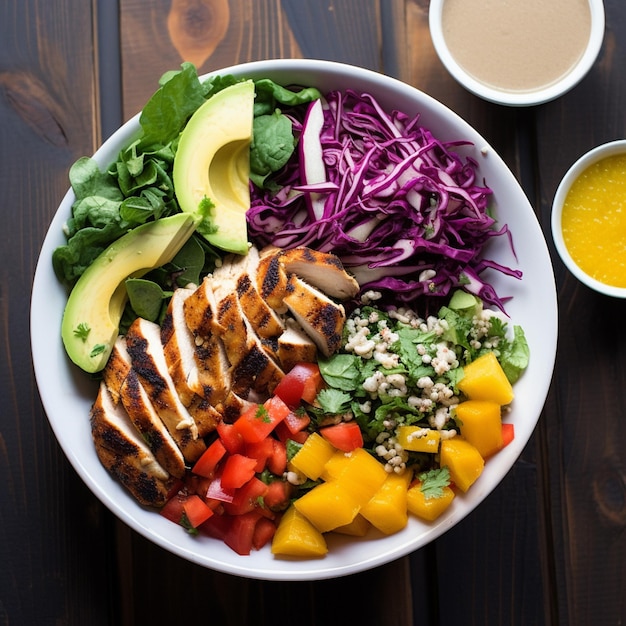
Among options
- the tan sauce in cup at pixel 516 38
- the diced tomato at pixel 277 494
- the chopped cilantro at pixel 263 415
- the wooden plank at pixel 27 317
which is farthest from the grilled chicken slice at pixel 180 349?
the tan sauce in cup at pixel 516 38

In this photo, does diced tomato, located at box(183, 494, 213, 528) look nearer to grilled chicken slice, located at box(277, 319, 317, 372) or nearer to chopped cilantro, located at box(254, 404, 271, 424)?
chopped cilantro, located at box(254, 404, 271, 424)

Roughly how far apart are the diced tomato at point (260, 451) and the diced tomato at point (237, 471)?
4cm

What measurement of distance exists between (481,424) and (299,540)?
76cm

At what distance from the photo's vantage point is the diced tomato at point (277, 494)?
9.07 ft

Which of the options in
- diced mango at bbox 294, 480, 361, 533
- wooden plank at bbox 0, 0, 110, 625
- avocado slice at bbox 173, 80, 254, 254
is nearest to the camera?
diced mango at bbox 294, 480, 361, 533

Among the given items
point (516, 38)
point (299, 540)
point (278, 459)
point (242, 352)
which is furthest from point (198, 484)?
point (516, 38)

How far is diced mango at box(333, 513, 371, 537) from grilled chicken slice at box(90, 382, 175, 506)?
0.65 m

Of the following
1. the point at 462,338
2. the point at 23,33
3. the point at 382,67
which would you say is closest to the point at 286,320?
the point at 462,338

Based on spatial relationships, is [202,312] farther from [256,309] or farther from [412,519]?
[412,519]

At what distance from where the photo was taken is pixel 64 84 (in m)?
3.27

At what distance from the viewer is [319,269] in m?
2.77

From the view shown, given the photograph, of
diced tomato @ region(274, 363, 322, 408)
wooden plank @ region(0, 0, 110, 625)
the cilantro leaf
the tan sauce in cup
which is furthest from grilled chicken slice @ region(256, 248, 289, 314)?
the tan sauce in cup

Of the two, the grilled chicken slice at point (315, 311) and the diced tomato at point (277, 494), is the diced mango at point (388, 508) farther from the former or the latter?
the grilled chicken slice at point (315, 311)

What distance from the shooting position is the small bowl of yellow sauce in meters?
3.10
